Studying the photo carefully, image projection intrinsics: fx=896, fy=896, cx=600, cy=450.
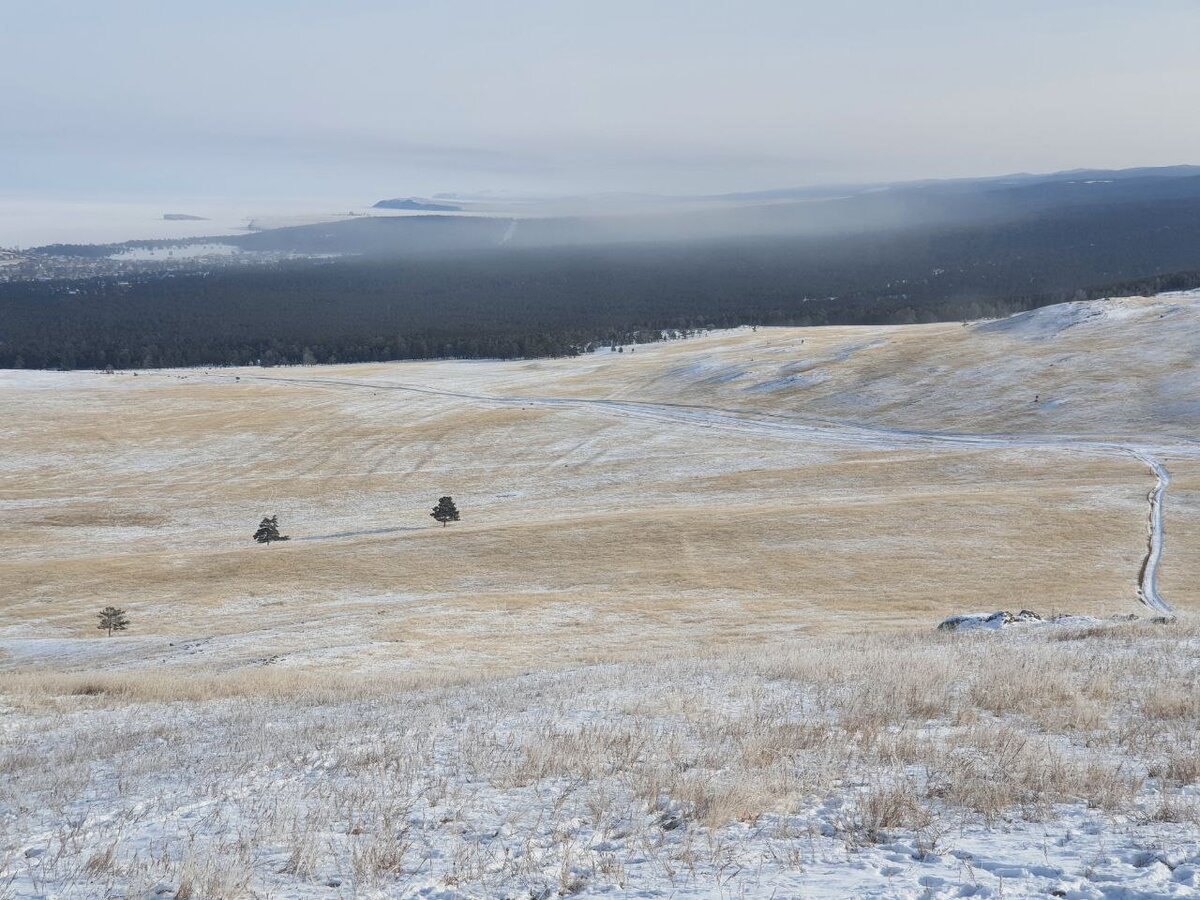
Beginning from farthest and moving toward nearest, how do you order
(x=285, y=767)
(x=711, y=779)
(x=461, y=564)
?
1. (x=461, y=564)
2. (x=285, y=767)
3. (x=711, y=779)

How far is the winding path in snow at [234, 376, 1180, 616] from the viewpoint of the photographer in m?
46.9

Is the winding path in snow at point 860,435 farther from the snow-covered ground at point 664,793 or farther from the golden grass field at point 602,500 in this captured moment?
the snow-covered ground at point 664,793

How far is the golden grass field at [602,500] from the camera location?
36594mm

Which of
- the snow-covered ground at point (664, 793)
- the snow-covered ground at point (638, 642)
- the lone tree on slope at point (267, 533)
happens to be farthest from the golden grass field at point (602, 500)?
the snow-covered ground at point (664, 793)

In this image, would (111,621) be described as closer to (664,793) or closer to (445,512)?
(445,512)

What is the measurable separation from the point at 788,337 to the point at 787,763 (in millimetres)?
148629

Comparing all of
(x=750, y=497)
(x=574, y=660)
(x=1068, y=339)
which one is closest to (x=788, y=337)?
(x=1068, y=339)

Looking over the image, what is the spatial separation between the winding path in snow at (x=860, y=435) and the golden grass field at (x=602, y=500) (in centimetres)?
62

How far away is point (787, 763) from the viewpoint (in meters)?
9.63

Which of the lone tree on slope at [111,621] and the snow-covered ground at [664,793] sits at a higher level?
the snow-covered ground at [664,793]

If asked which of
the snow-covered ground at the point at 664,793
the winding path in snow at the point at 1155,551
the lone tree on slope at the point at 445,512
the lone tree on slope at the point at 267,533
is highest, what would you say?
the snow-covered ground at the point at 664,793

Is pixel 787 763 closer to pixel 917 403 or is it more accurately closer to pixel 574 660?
pixel 574 660

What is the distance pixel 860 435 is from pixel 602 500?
31.9m

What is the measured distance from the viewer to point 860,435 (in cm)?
9119
